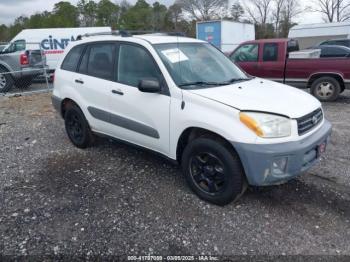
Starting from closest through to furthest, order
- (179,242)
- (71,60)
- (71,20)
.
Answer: (179,242) → (71,60) → (71,20)

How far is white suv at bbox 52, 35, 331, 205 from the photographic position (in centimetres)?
307

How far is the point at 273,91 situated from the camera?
374 cm

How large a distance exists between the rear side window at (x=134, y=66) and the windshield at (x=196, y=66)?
0.17m

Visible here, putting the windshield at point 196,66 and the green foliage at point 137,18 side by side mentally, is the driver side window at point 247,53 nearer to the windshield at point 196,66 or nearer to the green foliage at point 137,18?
the windshield at point 196,66

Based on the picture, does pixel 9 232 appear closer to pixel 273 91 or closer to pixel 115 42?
pixel 115 42

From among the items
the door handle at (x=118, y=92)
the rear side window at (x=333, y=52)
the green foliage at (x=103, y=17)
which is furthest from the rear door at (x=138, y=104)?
the green foliage at (x=103, y=17)

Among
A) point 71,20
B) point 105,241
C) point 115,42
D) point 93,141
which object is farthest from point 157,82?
point 71,20

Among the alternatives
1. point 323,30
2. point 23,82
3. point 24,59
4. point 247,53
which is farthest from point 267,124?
point 323,30

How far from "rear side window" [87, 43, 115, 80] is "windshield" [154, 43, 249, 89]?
83cm

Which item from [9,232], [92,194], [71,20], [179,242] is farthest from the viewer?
[71,20]

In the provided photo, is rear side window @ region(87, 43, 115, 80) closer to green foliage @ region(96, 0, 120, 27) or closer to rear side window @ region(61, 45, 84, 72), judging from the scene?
rear side window @ region(61, 45, 84, 72)

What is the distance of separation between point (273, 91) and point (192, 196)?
156 centimetres

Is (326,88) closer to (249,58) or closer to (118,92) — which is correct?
(249,58)

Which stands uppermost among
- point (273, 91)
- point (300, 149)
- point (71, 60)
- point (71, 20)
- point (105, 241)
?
point (71, 20)
